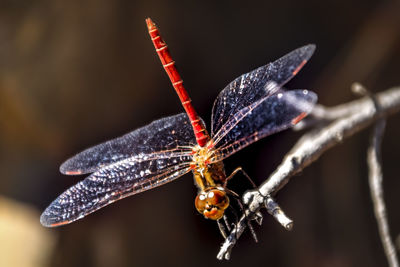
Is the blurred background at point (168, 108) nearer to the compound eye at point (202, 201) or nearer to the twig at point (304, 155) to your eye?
the twig at point (304, 155)

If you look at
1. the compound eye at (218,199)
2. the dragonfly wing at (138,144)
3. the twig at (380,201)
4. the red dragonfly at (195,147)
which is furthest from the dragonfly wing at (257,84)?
the twig at (380,201)

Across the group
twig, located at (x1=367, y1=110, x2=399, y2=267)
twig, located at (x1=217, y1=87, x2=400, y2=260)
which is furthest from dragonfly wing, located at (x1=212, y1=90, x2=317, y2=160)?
twig, located at (x1=367, y1=110, x2=399, y2=267)

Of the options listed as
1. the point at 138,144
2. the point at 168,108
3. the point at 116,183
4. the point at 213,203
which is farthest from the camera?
the point at 168,108

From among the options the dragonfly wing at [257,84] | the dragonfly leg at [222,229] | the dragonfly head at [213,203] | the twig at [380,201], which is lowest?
the twig at [380,201]

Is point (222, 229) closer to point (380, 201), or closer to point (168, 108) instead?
point (380, 201)

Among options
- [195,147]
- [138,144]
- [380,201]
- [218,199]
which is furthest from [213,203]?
[380,201]

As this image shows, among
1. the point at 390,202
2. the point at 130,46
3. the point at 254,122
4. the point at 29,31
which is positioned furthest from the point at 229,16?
the point at 390,202
